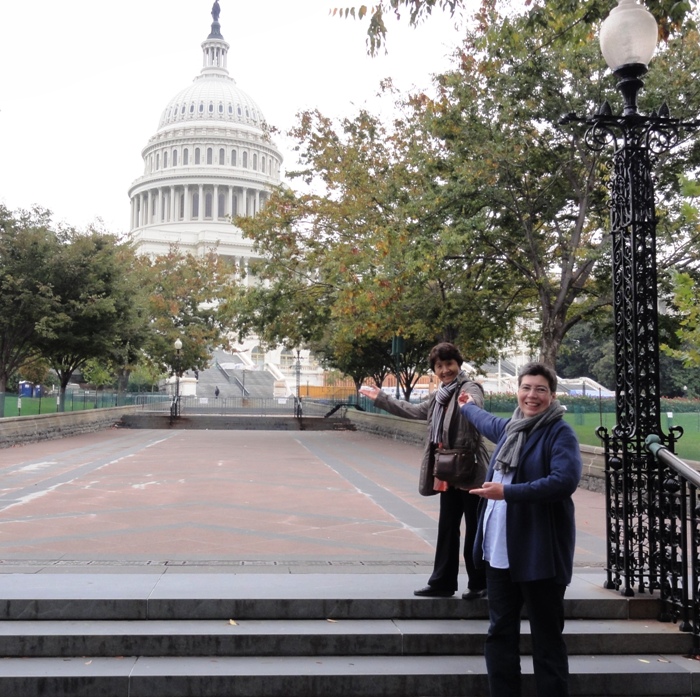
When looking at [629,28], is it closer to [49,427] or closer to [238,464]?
[238,464]

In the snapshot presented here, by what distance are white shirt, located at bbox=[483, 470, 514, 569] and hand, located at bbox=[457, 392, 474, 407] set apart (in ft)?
2.42

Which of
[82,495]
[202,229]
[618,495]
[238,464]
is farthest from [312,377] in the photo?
[618,495]

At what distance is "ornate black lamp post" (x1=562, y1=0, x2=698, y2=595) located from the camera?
6.08m

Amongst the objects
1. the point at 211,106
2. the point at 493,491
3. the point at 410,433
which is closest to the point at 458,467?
the point at 493,491

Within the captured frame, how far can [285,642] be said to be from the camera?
548 centimetres

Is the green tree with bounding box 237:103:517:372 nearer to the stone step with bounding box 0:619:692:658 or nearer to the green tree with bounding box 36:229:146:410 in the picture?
the green tree with bounding box 36:229:146:410

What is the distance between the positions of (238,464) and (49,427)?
11512 mm

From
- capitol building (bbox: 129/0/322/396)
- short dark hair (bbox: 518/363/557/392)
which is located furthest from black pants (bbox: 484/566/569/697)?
capitol building (bbox: 129/0/322/396)

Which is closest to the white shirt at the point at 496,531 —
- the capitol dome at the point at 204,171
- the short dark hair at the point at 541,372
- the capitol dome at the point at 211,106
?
the short dark hair at the point at 541,372

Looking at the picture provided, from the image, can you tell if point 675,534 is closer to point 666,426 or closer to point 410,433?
point 410,433

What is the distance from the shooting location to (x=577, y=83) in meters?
16.6

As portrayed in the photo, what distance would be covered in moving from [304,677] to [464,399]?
197 cm

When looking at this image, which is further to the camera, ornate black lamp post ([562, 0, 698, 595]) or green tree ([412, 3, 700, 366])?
green tree ([412, 3, 700, 366])

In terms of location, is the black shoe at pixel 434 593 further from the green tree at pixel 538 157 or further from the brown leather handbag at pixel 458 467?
the green tree at pixel 538 157
